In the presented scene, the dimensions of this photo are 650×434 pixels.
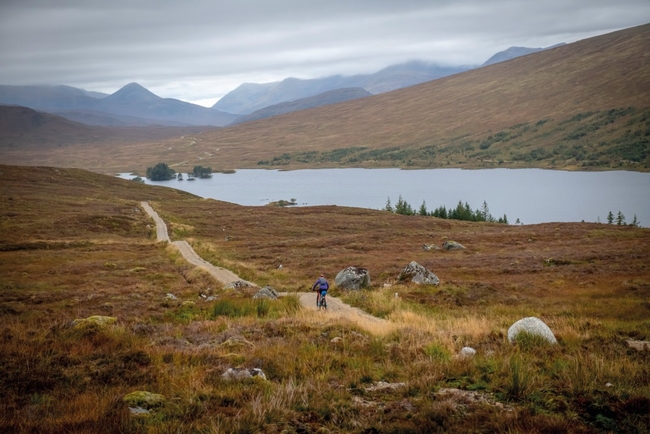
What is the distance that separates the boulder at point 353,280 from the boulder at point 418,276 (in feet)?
12.4

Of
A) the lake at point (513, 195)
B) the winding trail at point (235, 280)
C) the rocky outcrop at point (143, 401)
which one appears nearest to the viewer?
the rocky outcrop at point (143, 401)

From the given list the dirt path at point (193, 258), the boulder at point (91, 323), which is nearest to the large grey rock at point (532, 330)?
the boulder at point (91, 323)

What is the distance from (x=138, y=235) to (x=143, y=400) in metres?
60.5

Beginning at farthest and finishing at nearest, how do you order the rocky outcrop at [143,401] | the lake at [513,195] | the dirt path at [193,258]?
the lake at [513,195]
the dirt path at [193,258]
the rocky outcrop at [143,401]

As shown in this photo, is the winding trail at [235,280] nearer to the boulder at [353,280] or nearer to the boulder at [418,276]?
the boulder at [353,280]

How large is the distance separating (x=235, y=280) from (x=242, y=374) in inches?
952

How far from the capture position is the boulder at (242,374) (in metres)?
8.45

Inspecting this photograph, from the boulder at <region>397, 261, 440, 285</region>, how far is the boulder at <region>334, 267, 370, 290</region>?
3.78 meters

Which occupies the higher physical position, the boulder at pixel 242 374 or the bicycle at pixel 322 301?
the boulder at pixel 242 374

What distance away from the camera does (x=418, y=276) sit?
30234 millimetres

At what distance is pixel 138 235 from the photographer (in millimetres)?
63750

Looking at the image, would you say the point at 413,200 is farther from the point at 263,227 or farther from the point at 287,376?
the point at 287,376

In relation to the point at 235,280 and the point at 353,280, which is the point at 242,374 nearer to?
the point at 353,280

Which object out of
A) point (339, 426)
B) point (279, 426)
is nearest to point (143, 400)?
point (279, 426)
